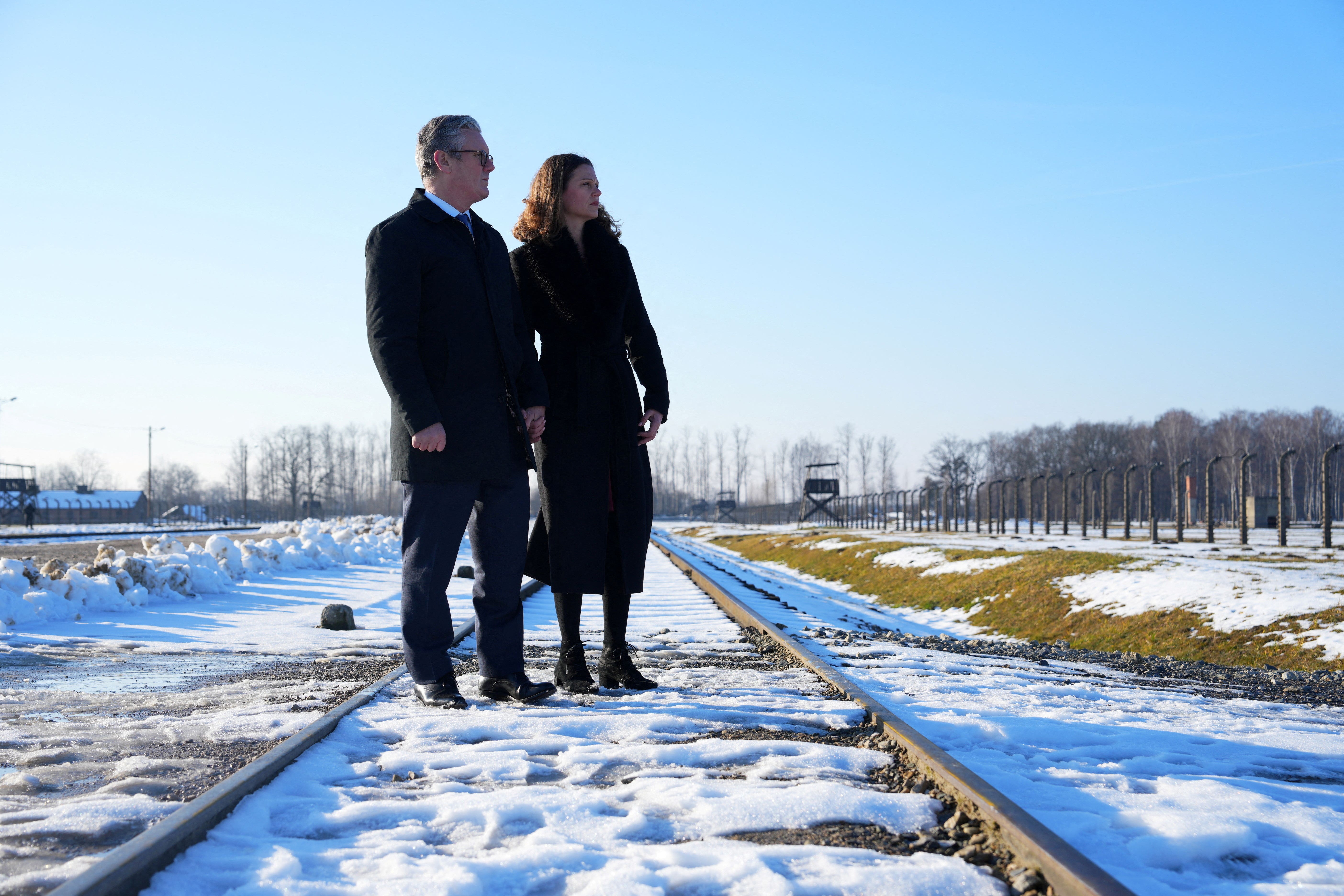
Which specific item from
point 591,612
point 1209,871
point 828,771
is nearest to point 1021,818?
point 1209,871

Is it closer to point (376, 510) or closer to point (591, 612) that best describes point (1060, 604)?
point (591, 612)

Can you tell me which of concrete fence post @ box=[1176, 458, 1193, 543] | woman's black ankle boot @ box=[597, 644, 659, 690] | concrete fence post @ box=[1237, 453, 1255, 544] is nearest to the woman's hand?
woman's black ankle boot @ box=[597, 644, 659, 690]

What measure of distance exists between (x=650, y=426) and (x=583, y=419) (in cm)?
31

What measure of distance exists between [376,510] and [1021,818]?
122m

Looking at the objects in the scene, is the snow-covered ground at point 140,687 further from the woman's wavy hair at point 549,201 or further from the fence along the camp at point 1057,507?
the fence along the camp at point 1057,507

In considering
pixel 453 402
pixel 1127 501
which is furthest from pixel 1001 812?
pixel 1127 501

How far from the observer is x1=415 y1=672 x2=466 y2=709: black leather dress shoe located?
3316 millimetres

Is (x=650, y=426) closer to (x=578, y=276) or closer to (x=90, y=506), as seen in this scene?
(x=578, y=276)

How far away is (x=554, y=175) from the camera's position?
3.92 metres

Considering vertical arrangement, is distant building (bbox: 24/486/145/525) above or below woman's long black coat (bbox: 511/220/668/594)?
below

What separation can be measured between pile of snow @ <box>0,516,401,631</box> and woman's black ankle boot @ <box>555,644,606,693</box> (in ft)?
13.9

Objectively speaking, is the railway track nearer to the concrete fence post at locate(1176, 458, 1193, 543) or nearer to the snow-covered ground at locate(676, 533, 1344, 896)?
the snow-covered ground at locate(676, 533, 1344, 896)

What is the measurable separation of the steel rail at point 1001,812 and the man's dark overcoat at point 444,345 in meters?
1.56

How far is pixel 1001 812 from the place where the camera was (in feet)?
6.35
